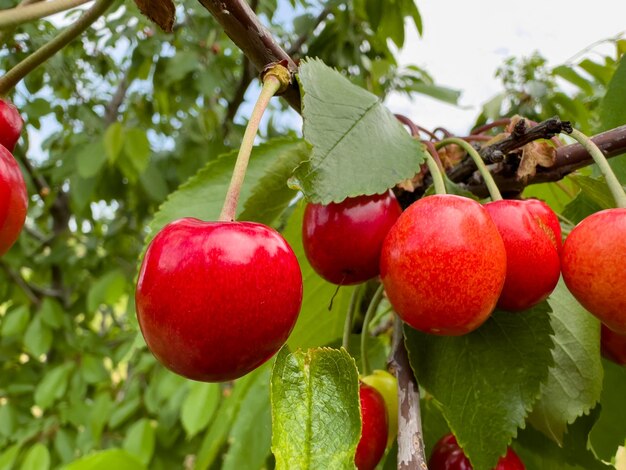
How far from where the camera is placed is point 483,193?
2.01 feet

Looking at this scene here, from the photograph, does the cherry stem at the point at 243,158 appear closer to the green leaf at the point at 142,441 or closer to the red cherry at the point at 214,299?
the red cherry at the point at 214,299

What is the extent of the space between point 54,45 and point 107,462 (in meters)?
0.90

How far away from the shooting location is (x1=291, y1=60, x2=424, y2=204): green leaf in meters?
0.44

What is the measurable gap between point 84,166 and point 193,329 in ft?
5.18

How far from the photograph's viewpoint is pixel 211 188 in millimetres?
701

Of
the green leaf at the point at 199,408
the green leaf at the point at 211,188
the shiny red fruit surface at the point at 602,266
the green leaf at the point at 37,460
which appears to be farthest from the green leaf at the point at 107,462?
the shiny red fruit surface at the point at 602,266

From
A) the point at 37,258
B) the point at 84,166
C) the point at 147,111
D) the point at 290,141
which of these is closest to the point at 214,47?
the point at 147,111

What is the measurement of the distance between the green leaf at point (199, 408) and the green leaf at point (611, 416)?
816mm

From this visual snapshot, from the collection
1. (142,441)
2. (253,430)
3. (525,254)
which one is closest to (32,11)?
(525,254)

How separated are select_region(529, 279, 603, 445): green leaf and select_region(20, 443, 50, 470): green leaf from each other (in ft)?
4.33

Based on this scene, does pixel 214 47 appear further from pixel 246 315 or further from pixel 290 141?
pixel 246 315

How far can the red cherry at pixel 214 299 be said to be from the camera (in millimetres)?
363

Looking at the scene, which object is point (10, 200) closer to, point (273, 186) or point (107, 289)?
point (273, 186)

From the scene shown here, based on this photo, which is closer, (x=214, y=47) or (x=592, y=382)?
(x=592, y=382)
